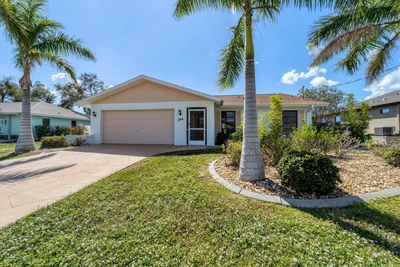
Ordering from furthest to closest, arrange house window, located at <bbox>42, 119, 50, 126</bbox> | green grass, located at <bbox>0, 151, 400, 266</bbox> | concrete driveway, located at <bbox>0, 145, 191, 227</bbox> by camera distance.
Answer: house window, located at <bbox>42, 119, 50, 126</bbox>
concrete driveway, located at <bbox>0, 145, 191, 227</bbox>
green grass, located at <bbox>0, 151, 400, 266</bbox>

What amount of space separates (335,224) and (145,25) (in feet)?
38.2

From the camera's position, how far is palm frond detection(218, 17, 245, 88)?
22.8 feet

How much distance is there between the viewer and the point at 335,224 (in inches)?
131

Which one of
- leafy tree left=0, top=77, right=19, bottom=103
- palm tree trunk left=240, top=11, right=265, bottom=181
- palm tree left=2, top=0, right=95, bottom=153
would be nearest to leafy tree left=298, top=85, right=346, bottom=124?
palm tree trunk left=240, top=11, right=265, bottom=181

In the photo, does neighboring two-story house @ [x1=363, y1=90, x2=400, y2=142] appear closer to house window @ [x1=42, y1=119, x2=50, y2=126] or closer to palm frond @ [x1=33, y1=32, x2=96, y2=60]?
palm frond @ [x1=33, y1=32, x2=96, y2=60]

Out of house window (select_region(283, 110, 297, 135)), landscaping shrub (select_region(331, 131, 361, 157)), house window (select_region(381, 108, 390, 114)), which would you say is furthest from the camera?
house window (select_region(381, 108, 390, 114))

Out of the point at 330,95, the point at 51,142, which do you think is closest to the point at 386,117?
the point at 330,95

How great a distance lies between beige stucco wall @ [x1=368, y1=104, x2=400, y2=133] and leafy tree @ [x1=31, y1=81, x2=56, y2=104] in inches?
2021

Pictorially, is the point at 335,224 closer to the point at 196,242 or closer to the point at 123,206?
the point at 196,242

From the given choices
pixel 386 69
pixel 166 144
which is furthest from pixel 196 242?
pixel 386 69

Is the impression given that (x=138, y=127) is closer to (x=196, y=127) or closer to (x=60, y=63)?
(x=196, y=127)

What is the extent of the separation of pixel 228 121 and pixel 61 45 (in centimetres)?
1127

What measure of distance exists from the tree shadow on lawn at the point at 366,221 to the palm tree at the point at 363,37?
620 cm

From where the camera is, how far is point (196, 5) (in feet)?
18.7
